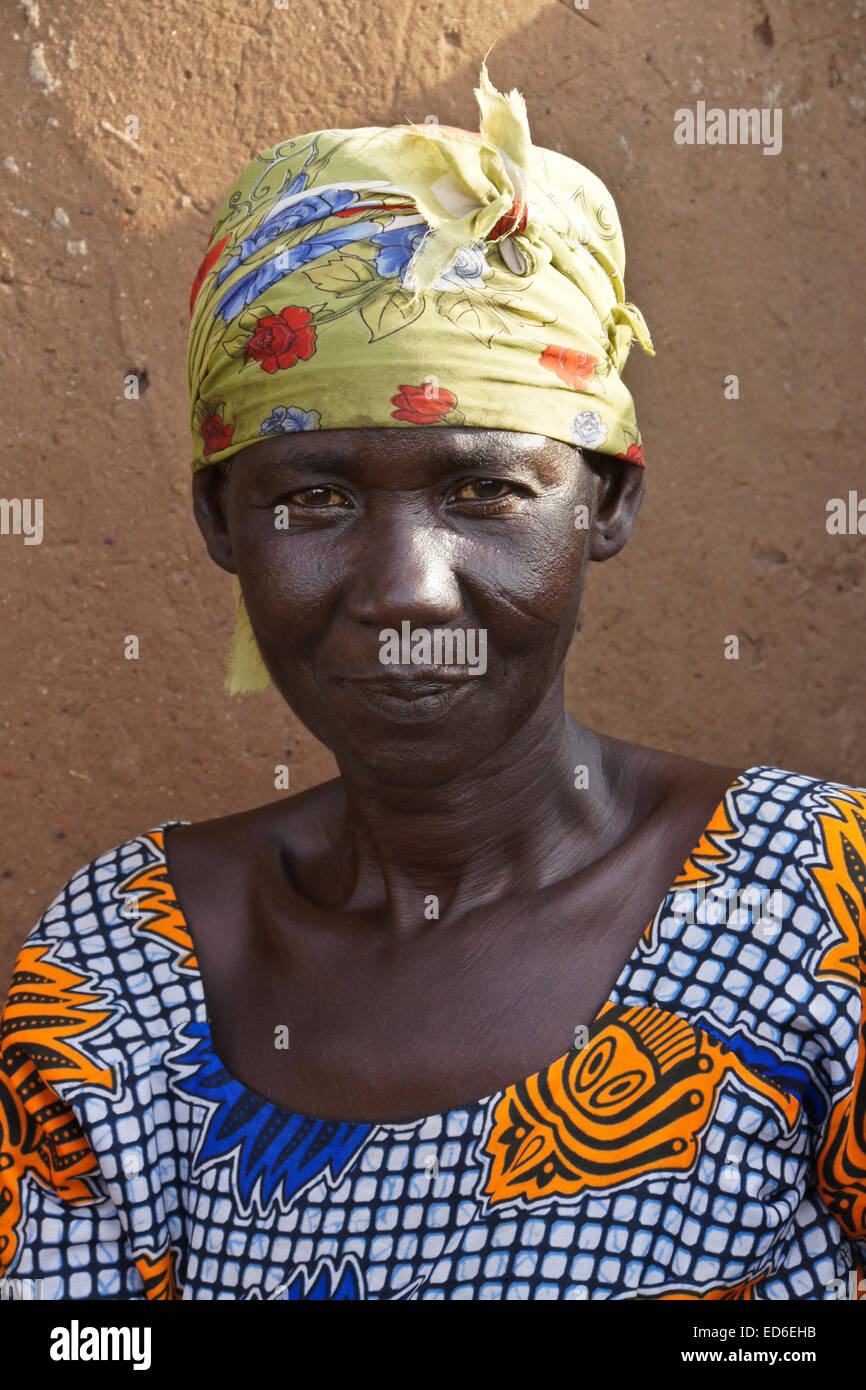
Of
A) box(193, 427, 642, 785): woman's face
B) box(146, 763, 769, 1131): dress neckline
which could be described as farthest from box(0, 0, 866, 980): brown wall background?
box(193, 427, 642, 785): woman's face

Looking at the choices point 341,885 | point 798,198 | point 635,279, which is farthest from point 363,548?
point 798,198

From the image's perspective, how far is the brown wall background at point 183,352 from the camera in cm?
260

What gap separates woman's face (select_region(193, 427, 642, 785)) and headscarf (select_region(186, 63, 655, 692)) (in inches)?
1.4

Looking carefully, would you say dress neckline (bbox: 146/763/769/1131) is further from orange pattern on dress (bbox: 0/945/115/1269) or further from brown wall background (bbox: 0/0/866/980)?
brown wall background (bbox: 0/0/866/980)

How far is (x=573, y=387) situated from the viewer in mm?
1705

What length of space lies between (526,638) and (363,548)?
0.21 metres

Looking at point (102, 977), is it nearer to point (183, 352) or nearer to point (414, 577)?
point (414, 577)

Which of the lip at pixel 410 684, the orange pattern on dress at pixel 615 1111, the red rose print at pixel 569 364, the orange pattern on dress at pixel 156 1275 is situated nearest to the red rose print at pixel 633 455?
the red rose print at pixel 569 364

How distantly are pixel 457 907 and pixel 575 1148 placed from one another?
36 centimetres

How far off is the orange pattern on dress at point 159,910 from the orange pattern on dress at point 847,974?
82 cm

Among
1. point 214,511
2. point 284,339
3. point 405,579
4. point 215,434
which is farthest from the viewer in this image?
point 214,511

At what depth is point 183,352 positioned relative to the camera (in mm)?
2639

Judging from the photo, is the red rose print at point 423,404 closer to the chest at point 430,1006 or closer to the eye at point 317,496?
the eye at point 317,496

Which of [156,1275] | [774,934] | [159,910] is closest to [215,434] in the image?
[159,910]
